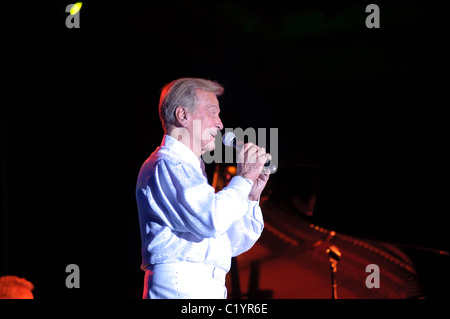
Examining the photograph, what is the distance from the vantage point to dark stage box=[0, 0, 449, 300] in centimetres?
322

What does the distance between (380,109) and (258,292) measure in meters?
1.84

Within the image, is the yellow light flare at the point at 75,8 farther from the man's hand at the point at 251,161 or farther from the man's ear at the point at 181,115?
the man's hand at the point at 251,161

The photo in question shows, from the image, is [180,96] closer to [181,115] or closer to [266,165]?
[181,115]

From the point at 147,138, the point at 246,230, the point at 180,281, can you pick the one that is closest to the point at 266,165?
the point at 246,230

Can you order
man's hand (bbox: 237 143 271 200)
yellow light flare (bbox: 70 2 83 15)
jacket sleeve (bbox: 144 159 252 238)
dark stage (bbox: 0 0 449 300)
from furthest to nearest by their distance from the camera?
dark stage (bbox: 0 0 449 300) < yellow light flare (bbox: 70 2 83 15) < man's hand (bbox: 237 143 271 200) < jacket sleeve (bbox: 144 159 252 238)

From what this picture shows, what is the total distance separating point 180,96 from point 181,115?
0.08 m

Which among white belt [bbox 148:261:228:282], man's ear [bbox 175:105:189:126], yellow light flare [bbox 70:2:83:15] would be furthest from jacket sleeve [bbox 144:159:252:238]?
yellow light flare [bbox 70:2:83:15]

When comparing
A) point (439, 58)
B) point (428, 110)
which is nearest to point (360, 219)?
point (428, 110)

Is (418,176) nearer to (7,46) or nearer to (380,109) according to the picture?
(380,109)

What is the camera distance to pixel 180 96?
181 centimetres

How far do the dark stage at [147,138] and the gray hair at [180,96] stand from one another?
1.50 metres

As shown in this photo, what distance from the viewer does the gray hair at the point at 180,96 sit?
1.80 metres

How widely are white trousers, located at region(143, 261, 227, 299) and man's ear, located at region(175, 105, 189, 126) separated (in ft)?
1.68

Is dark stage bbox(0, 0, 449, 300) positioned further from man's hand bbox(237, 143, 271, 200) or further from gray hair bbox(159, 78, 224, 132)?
man's hand bbox(237, 143, 271, 200)
